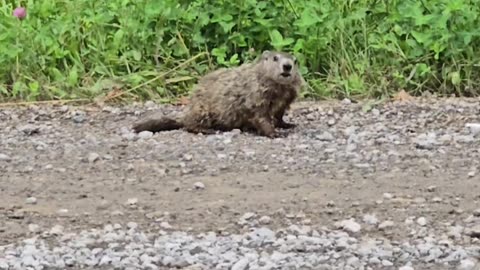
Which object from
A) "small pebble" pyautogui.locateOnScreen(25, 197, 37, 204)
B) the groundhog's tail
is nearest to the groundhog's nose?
the groundhog's tail

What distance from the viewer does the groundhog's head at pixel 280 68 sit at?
6.51 m

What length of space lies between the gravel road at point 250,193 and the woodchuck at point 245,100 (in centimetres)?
13

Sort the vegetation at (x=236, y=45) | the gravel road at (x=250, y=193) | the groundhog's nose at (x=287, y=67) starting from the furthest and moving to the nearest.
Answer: the vegetation at (x=236, y=45) < the groundhog's nose at (x=287, y=67) < the gravel road at (x=250, y=193)

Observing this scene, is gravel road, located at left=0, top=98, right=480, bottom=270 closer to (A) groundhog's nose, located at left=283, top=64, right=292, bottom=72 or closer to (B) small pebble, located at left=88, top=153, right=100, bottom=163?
(B) small pebble, located at left=88, top=153, right=100, bottom=163

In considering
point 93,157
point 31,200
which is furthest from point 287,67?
point 31,200

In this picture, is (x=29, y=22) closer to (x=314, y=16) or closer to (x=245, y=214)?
(x=314, y=16)

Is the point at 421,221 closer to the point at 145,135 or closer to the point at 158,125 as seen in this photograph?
the point at 145,135

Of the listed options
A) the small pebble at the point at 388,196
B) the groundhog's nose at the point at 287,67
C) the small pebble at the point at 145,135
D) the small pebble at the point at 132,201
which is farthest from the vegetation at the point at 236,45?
the small pebble at the point at 132,201

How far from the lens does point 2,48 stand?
26.9 feet

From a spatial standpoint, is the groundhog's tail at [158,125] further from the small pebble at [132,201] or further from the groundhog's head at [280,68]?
the small pebble at [132,201]

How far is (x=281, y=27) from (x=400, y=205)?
3.69 m

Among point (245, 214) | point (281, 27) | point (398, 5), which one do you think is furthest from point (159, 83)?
point (245, 214)

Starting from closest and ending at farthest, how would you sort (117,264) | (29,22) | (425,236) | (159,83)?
(117,264)
(425,236)
(159,83)
(29,22)

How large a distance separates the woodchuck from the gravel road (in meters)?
0.13
